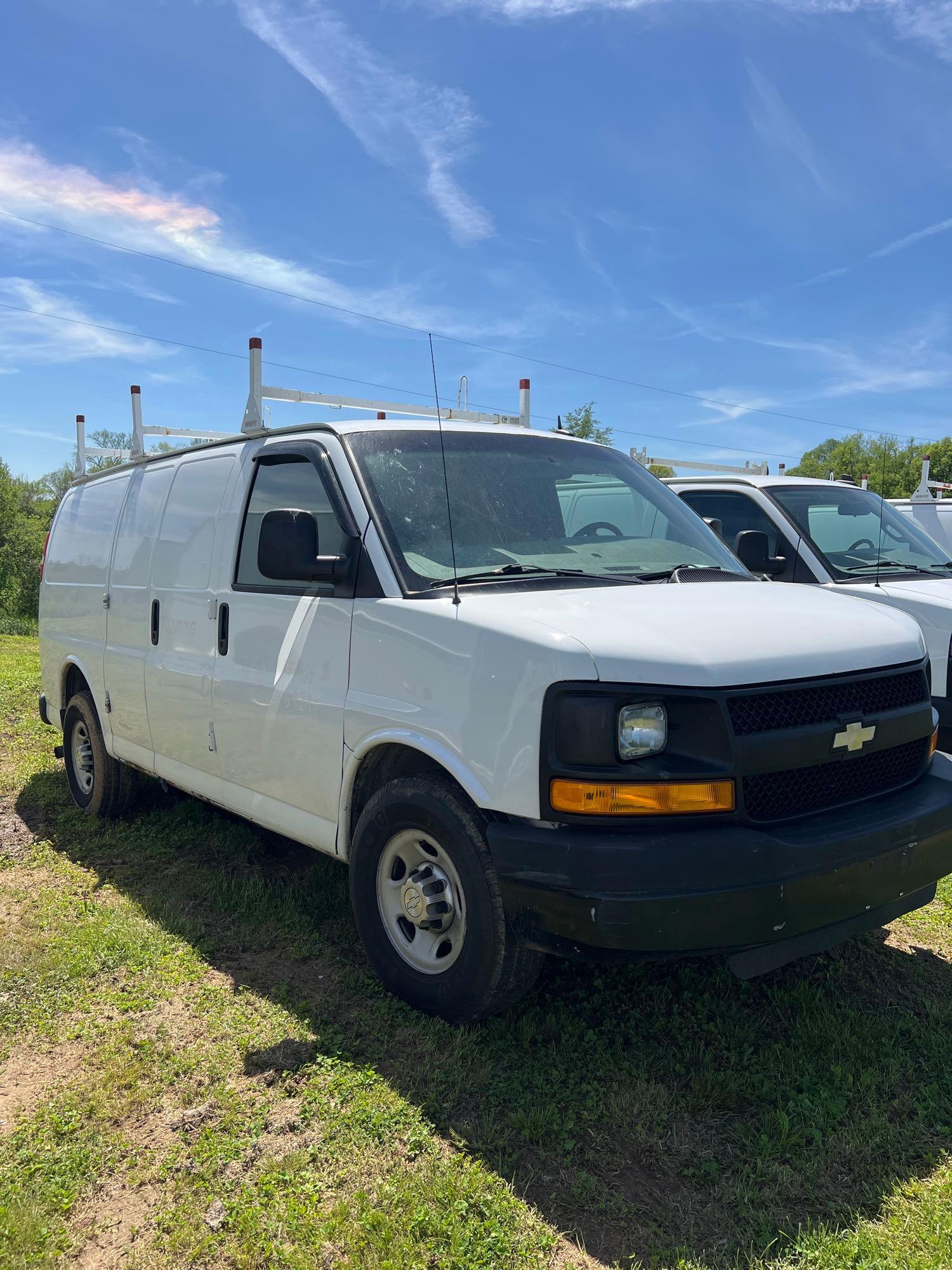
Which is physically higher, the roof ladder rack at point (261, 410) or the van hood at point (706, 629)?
the roof ladder rack at point (261, 410)

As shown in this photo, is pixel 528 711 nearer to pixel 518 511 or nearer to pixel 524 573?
pixel 524 573

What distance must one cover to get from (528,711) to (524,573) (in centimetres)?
82

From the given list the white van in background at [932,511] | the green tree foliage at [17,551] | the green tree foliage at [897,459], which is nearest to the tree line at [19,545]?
the green tree foliage at [17,551]

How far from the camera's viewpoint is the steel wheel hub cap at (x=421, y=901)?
3414mm

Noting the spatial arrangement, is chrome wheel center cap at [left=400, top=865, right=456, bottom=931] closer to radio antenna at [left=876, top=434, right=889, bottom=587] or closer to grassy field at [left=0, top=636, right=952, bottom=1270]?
grassy field at [left=0, top=636, right=952, bottom=1270]

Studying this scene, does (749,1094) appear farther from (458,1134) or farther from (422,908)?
(422,908)

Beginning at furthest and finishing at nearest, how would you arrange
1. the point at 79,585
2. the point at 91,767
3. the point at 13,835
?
the point at 79,585, the point at 91,767, the point at 13,835

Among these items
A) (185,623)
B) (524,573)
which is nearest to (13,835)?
(185,623)

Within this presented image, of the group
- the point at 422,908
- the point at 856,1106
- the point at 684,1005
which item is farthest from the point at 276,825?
the point at 856,1106

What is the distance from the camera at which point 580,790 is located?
2986 mm

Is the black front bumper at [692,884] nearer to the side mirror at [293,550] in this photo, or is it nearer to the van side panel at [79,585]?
the side mirror at [293,550]

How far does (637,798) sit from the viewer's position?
117 inches

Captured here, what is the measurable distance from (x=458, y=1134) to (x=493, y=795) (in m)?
1.01

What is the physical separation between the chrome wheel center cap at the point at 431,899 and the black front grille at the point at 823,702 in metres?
1.13
